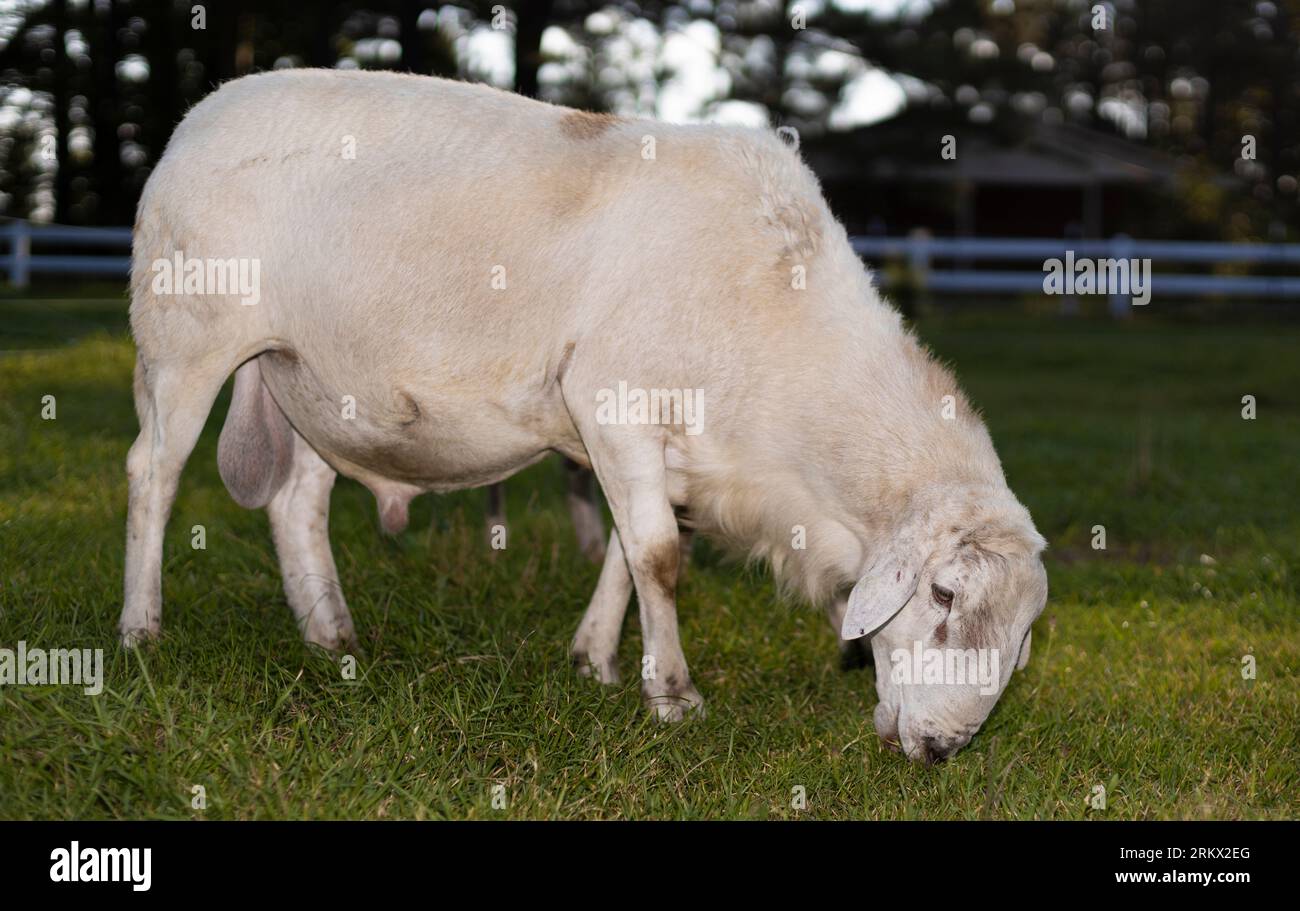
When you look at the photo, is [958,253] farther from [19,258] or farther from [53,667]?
[53,667]

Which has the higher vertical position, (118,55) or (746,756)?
(118,55)

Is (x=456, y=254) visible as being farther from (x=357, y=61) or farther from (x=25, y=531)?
(x=357, y=61)

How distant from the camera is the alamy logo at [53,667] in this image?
A: 4039mm

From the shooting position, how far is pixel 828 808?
4.09 metres

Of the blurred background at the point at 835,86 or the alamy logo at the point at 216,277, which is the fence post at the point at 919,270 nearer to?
the blurred background at the point at 835,86

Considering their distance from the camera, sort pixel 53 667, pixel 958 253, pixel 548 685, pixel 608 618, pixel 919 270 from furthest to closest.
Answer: pixel 958 253 → pixel 919 270 → pixel 608 618 → pixel 548 685 → pixel 53 667

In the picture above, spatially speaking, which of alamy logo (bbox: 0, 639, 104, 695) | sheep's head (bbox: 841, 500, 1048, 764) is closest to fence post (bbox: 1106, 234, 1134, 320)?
sheep's head (bbox: 841, 500, 1048, 764)

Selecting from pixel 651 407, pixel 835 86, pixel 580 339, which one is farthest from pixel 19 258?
pixel 651 407

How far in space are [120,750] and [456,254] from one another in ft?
6.25

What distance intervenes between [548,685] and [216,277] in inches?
71.3

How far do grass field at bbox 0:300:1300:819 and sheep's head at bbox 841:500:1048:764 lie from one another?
26 centimetres

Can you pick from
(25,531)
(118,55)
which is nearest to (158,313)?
(25,531)

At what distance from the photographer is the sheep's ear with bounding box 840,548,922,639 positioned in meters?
4.01
